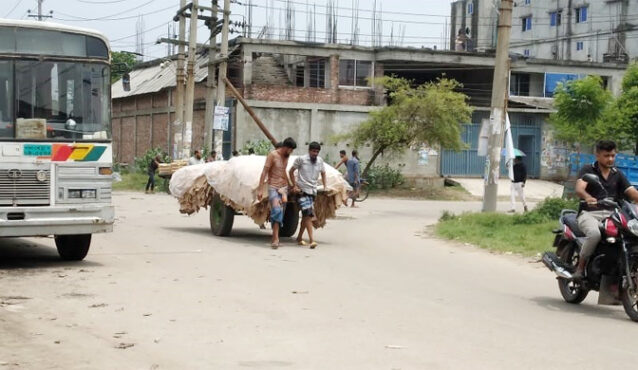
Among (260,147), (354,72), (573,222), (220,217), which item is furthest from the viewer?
(354,72)

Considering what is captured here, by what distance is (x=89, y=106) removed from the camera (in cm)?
1212

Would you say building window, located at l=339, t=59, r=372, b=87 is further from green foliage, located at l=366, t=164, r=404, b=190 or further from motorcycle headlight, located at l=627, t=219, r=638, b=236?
motorcycle headlight, located at l=627, t=219, r=638, b=236

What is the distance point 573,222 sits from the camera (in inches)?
387

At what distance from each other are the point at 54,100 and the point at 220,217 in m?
5.70

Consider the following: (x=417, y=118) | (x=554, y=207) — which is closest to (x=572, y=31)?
(x=417, y=118)

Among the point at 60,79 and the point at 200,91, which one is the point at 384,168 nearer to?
the point at 200,91

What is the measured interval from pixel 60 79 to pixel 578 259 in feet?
24.0

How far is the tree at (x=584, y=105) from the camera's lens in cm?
3616

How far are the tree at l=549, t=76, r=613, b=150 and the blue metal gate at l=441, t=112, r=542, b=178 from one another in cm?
621

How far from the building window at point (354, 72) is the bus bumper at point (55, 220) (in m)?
31.6

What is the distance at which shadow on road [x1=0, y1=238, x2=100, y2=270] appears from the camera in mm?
12391

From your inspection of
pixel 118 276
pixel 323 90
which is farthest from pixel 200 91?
pixel 118 276

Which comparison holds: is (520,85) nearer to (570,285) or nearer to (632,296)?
(570,285)

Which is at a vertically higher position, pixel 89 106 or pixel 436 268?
pixel 89 106
